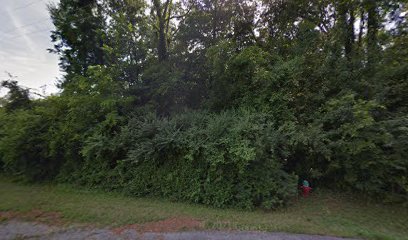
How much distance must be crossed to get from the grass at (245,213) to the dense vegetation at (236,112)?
1.54 feet

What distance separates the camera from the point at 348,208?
5750 mm

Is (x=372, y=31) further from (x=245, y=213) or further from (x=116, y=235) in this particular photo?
(x=116, y=235)

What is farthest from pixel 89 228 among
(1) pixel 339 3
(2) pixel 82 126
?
(1) pixel 339 3

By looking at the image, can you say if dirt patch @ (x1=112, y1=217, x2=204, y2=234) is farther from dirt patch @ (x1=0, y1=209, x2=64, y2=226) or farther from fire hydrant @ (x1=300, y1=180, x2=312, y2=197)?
fire hydrant @ (x1=300, y1=180, x2=312, y2=197)

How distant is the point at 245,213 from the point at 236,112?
3.50 meters

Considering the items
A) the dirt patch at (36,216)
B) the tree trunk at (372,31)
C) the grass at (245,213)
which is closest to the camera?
the grass at (245,213)

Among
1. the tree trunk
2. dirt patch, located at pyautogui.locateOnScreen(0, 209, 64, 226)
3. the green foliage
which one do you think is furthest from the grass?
the tree trunk

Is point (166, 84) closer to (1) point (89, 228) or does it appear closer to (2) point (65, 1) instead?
(1) point (89, 228)

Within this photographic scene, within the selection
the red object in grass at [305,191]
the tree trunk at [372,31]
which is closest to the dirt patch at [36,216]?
the red object in grass at [305,191]

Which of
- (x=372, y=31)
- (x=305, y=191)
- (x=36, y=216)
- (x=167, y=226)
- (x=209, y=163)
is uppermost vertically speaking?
(x=372, y=31)

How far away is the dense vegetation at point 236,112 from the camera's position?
597 cm

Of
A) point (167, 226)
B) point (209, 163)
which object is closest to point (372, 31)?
point (209, 163)

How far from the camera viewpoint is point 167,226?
15.2 ft

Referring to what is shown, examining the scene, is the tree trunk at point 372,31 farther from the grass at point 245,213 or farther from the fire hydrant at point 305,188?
the grass at point 245,213
